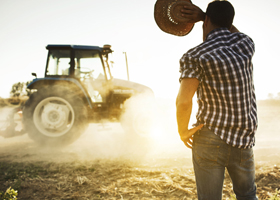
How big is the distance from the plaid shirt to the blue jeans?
0.17 feet

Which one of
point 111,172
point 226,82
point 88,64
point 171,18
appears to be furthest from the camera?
point 88,64

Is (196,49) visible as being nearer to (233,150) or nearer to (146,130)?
(233,150)

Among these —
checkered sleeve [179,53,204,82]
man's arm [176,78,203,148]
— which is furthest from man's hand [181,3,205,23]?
man's arm [176,78,203,148]

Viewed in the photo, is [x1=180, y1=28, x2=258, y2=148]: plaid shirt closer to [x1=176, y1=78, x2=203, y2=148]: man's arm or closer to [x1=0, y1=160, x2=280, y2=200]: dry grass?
[x1=176, y1=78, x2=203, y2=148]: man's arm

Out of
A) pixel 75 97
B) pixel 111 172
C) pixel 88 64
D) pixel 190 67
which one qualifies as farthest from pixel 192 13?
pixel 88 64

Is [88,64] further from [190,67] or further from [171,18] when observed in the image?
[190,67]

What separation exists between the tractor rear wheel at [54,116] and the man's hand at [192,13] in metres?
4.16

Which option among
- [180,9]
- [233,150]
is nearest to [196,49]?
[180,9]

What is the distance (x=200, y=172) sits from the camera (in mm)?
1214

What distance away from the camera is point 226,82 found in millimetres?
1151

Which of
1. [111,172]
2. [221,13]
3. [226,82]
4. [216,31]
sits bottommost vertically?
[111,172]

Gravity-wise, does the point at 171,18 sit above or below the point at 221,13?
above

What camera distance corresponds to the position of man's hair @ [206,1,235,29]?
4.16ft

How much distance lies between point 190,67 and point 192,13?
535 millimetres
